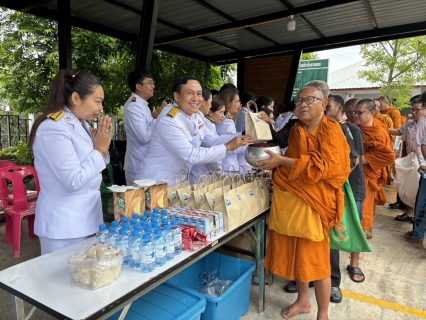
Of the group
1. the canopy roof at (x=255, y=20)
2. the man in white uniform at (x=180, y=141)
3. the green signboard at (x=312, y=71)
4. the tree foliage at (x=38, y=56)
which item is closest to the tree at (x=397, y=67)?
the green signboard at (x=312, y=71)

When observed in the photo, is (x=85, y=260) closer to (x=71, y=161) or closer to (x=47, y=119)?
(x=71, y=161)

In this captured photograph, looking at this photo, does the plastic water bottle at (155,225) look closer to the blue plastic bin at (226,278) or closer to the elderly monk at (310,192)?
the blue plastic bin at (226,278)

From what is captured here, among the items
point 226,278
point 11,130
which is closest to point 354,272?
point 226,278

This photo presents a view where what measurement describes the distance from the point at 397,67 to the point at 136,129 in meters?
13.1

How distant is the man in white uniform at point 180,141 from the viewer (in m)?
2.22

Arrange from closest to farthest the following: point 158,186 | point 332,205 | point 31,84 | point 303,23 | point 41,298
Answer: point 41,298
point 158,186
point 332,205
point 303,23
point 31,84

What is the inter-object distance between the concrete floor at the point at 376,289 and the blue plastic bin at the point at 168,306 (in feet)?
2.61

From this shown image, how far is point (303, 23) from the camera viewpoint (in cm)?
589

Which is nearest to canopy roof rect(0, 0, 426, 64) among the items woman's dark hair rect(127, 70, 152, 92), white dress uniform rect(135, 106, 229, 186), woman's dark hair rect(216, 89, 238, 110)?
woman's dark hair rect(216, 89, 238, 110)

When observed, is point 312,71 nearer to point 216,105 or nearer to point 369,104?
point 369,104

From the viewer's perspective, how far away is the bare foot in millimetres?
2281

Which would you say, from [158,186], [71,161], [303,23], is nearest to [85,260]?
[71,161]

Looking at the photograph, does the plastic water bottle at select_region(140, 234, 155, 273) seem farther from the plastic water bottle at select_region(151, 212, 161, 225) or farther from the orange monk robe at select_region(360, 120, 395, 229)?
the orange monk robe at select_region(360, 120, 395, 229)

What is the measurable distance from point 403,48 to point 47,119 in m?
14.5
